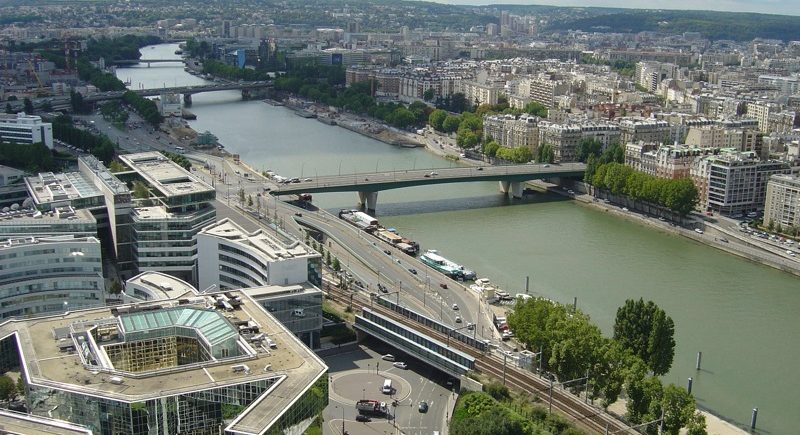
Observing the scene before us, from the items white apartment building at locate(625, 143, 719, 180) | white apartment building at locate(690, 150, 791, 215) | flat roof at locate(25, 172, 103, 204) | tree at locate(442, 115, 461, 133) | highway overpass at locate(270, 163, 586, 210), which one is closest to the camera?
flat roof at locate(25, 172, 103, 204)

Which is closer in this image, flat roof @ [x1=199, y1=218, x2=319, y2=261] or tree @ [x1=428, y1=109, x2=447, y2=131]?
flat roof @ [x1=199, y1=218, x2=319, y2=261]

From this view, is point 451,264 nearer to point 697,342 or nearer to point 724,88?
point 697,342

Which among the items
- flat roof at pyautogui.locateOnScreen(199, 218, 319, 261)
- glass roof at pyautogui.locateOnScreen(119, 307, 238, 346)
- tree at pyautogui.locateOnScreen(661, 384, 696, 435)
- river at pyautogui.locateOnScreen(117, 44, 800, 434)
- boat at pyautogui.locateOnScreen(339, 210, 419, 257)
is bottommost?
river at pyautogui.locateOnScreen(117, 44, 800, 434)

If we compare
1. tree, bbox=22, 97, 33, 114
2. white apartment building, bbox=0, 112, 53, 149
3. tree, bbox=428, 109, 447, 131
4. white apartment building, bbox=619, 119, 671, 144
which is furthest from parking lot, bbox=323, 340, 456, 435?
tree, bbox=22, 97, 33, 114

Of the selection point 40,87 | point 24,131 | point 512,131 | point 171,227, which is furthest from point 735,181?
point 40,87

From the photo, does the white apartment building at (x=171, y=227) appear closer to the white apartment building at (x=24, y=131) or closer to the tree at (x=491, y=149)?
the white apartment building at (x=24, y=131)

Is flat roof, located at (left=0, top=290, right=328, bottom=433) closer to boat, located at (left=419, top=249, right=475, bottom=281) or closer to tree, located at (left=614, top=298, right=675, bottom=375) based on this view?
tree, located at (left=614, top=298, right=675, bottom=375)

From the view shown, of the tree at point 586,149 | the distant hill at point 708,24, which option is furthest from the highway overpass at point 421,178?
the distant hill at point 708,24

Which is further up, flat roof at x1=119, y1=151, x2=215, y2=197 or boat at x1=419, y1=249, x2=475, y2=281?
flat roof at x1=119, y1=151, x2=215, y2=197
